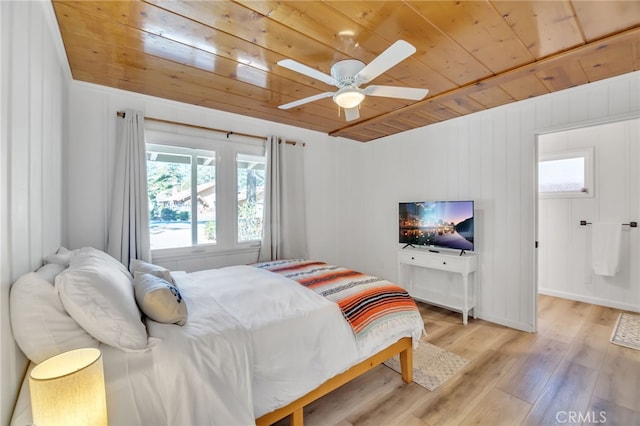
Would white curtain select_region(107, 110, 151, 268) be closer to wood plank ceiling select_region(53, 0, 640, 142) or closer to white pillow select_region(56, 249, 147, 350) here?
wood plank ceiling select_region(53, 0, 640, 142)

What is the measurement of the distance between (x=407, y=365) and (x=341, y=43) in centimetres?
Answer: 241

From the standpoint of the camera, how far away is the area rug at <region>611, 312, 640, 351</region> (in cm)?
269

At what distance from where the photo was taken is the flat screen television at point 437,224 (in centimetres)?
337

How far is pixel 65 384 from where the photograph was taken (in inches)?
35.0

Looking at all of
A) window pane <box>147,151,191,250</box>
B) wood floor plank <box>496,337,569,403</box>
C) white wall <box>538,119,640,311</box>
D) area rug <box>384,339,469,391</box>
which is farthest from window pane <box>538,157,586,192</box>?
window pane <box>147,151,191,250</box>

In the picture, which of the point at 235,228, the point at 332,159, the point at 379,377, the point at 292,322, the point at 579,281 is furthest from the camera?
the point at 332,159

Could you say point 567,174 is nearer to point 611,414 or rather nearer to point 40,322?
point 611,414

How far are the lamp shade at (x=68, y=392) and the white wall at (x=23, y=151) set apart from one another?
148 millimetres

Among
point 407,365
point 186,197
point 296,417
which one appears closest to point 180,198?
point 186,197

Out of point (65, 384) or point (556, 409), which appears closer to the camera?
point (65, 384)

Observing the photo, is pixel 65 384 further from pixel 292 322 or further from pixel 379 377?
pixel 379 377

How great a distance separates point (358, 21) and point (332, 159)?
278 centimetres

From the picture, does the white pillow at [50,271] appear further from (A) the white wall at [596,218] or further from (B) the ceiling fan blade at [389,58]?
(A) the white wall at [596,218]

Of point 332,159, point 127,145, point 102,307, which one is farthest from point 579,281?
point 127,145
